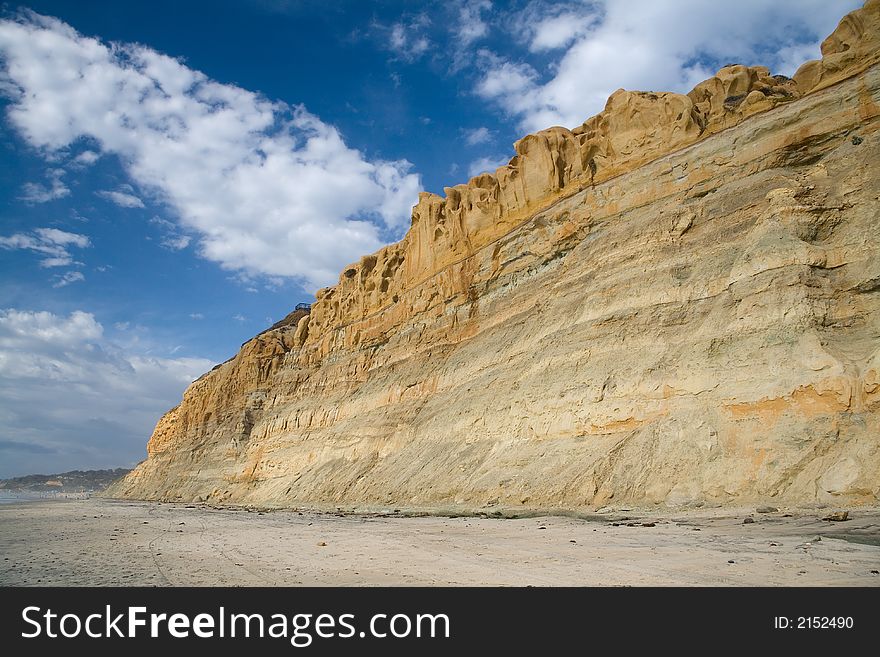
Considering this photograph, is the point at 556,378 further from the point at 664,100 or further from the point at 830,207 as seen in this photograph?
the point at 664,100

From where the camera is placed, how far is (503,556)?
755 centimetres

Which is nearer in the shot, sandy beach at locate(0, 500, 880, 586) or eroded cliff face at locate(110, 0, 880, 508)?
sandy beach at locate(0, 500, 880, 586)

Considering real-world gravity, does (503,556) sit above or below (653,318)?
below

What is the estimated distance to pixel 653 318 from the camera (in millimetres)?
18891

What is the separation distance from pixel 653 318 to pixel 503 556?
533 inches

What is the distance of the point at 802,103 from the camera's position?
18734 mm

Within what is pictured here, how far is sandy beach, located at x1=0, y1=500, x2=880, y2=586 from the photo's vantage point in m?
5.66

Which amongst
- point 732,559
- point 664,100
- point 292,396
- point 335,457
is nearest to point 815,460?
point 732,559

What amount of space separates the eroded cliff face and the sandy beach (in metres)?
3.44

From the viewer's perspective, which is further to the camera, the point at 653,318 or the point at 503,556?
the point at 653,318

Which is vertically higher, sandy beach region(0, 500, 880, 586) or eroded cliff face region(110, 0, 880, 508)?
eroded cliff face region(110, 0, 880, 508)

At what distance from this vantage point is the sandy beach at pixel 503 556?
223 inches

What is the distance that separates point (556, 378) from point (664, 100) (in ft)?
44.8

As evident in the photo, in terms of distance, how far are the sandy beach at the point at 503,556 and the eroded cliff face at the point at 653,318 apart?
3444 millimetres
